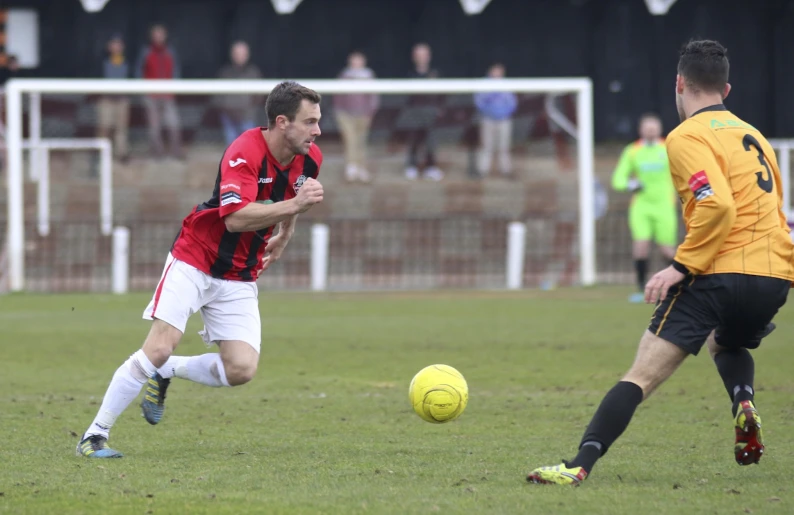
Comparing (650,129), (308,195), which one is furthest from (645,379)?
(650,129)

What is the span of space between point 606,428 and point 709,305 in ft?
2.43

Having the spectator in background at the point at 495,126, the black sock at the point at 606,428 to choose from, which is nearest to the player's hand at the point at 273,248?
the black sock at the point at 606,428

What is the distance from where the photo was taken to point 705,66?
570cm

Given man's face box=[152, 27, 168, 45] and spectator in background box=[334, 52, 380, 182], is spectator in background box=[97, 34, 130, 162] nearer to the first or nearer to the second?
man's face box=[152, 27, 168, 45]

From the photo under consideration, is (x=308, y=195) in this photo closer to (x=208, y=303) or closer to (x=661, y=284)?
(x=208, y=303)

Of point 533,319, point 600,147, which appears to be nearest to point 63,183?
point 533,319

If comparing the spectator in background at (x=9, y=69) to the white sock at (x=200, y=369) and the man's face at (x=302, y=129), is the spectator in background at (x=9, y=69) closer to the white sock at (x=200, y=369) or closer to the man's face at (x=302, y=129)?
the white sock at (x=200, y=369)

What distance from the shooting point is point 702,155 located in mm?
5480

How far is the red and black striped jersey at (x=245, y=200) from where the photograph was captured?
645cm

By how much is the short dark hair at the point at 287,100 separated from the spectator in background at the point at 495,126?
14680mm

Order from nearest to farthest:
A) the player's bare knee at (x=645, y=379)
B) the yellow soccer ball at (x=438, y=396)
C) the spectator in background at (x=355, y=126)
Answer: the player's bare knee at (x=645, y=379) < the yellow soccer ball at (x=438, y=396) < the spectator in background at (x=355, y=126)

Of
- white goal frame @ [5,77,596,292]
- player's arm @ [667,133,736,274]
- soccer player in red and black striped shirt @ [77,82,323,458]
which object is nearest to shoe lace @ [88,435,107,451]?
soccer player in red and black striped shirt @ [77,82,323,458]

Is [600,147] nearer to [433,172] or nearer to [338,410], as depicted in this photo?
[433,172]

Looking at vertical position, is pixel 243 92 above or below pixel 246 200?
above
